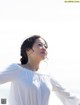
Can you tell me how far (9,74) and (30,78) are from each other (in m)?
0.12

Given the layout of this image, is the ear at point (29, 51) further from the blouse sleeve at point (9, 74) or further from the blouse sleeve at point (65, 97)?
the blouse sleeve at point (65, 97)

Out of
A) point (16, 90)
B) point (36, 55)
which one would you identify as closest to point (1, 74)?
point (16, 90)

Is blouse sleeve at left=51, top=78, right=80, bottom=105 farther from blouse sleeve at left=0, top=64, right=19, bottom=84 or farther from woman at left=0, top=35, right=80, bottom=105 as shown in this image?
blouse sleeve at left=0, top=64, right=19, bottom=84

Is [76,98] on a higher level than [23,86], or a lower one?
lower

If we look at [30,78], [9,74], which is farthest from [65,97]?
[9,74]

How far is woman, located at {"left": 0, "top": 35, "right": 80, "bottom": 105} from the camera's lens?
157 cm

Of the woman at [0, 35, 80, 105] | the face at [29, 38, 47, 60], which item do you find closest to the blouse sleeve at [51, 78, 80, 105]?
the woman at [0, 35, 80, 105]

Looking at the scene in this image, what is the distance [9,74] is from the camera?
1.56 m

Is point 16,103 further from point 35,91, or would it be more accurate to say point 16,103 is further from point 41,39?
point 41,39

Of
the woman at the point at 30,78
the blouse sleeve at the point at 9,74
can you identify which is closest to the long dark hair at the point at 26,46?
the woman at the point at 30,78

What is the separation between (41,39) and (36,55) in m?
0.09

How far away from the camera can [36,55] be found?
164 cm

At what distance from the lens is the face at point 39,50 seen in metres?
1.61

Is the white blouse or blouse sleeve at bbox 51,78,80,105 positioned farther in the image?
blouse sleeve at bbox 51,78,80,105
